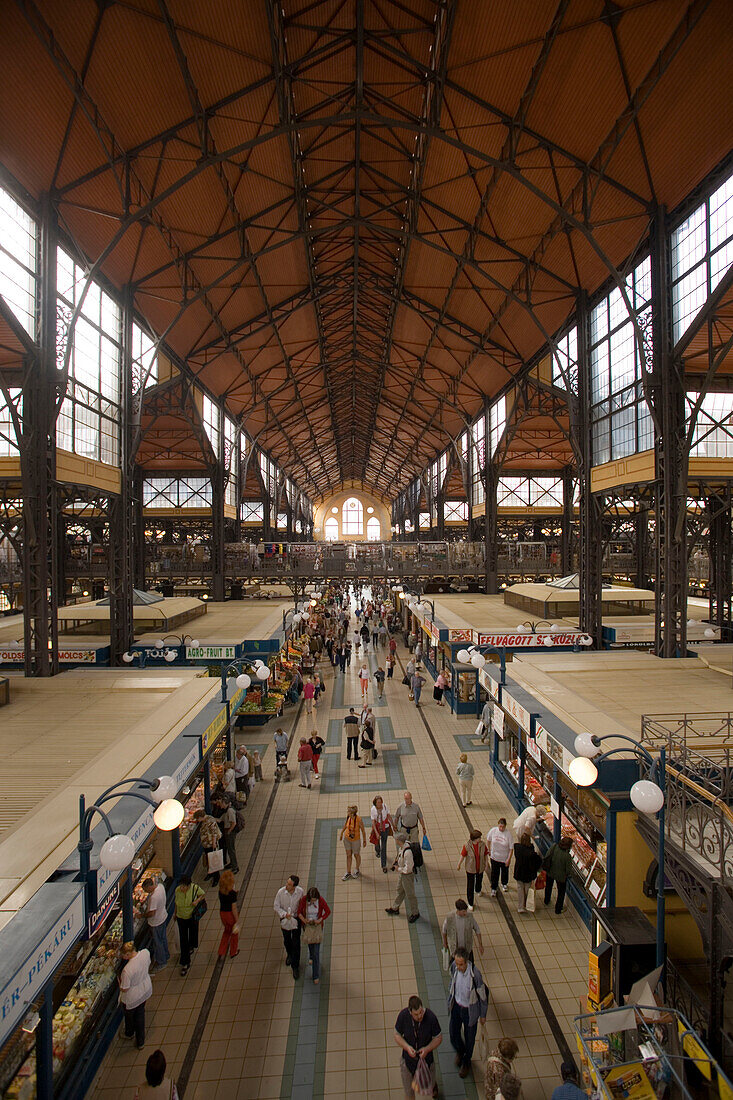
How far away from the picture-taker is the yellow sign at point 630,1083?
5.03 metres

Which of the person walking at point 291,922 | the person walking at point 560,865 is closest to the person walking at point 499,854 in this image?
the person walking at point 560,865

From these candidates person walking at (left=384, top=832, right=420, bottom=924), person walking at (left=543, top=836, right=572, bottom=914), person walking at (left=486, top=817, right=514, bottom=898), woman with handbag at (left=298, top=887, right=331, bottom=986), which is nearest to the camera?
woman with handbag at (left=298, top=887, right=331, bottom=986)

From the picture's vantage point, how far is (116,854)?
16.6 ft

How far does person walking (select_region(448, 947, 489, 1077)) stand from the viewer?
6023mm

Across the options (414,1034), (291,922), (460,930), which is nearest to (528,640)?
(460,930)

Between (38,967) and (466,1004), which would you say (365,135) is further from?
(466,1004)

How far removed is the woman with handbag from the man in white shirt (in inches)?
72.6

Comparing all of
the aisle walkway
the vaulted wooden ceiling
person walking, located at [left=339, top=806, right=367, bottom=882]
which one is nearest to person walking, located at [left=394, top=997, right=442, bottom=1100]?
the aisle walkway

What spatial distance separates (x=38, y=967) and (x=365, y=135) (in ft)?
69.3

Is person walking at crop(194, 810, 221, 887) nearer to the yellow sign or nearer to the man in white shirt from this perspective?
the man in white shirt

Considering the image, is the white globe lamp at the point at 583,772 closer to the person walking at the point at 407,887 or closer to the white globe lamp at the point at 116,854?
the person walking at the point at 407,887

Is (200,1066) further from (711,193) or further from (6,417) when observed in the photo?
(711,193)

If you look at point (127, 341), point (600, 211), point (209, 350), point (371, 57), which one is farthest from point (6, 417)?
point (600, 211)

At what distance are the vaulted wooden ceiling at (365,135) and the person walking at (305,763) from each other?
12425 millimetres
